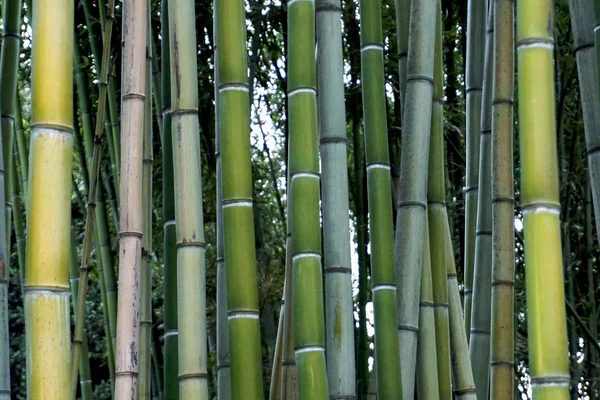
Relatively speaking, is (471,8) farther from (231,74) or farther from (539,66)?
(539,66)

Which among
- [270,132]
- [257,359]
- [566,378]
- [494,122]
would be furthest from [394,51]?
[566,378]

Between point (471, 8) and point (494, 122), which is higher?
point (471, 8)

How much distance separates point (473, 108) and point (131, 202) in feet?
4.46

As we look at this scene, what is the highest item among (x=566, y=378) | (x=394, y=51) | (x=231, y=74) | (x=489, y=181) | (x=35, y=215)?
(x=394, y=51)

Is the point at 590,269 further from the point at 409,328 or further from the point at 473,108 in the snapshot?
the point at 409,328

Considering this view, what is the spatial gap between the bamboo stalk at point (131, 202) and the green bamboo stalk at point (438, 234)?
865 millimetres

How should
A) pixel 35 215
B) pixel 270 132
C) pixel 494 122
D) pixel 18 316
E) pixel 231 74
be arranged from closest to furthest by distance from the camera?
pixel 35 215
pixel 231 74
pixel 494 122
pixel 270 132
pixel 18 316

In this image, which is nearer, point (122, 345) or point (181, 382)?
point (122, 345)

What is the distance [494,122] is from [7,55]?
3.80ft

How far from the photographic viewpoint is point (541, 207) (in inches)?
64.4

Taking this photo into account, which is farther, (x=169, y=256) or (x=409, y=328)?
(x=169, y=256)

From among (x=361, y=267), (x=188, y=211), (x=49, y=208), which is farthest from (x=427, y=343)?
(x=361, y=267)

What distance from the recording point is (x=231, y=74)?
6.79ft

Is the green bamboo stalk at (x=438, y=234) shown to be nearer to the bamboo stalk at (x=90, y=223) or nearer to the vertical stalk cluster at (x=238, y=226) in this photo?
→ the vertical stalk cluster at (x=238, y=226)
